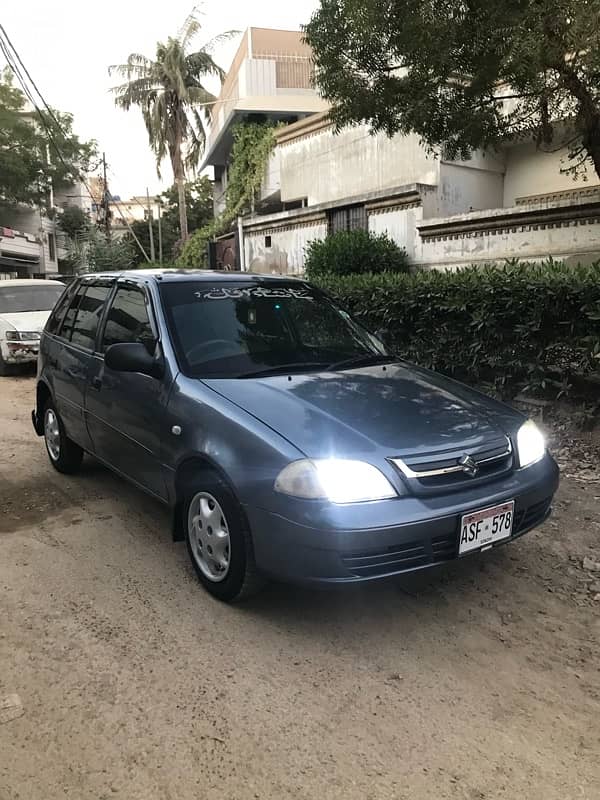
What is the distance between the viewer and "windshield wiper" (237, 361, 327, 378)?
11.5 ft

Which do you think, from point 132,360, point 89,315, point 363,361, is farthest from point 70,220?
point 363,361

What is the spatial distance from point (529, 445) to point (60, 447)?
12.1ft

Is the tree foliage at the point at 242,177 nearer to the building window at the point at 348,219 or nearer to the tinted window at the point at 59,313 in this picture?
the building window at the point at 348,219

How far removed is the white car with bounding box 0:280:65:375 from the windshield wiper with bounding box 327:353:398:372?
7.74 metres

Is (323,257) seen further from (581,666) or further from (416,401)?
(581,666)

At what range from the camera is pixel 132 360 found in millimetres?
3545

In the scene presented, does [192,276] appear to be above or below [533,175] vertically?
below

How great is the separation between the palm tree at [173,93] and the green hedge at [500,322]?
20.0 meters

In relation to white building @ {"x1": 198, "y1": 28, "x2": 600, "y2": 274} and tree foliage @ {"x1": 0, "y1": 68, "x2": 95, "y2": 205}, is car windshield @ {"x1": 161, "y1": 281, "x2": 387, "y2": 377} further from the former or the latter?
tree foliage @ {"x1": 0, "y1": 68, "x2": 95, "y2": 205}

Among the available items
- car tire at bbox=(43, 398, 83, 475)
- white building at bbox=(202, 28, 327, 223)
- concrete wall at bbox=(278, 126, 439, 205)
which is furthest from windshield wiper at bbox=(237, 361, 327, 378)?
white building at bbox=(202, 28, 327, 223)

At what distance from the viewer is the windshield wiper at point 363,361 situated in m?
3.76

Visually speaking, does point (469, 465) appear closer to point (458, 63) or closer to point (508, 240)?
point (458, 63)

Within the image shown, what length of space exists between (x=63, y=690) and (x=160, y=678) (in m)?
0.38

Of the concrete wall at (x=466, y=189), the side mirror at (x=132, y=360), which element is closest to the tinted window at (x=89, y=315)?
the side mirror at (x=132, y=360)
